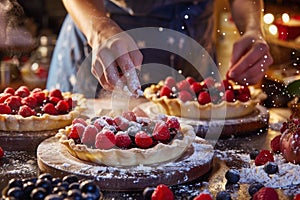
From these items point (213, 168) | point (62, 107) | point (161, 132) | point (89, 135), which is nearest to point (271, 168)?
point (213, 168)

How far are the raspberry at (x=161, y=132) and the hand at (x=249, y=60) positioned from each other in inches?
31.6

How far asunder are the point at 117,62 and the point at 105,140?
1.01 feet

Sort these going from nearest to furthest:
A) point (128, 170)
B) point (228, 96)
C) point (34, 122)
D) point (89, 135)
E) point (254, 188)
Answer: point (254, 188) < point (128, 170) < point (89, 135) < point (34, 122) < point (228, 96)

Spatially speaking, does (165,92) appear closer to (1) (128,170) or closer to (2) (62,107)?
(2) (62,107)

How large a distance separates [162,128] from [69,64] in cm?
177

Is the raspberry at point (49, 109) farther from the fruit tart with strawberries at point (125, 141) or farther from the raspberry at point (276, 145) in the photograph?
the raspberry at point (276, 145)

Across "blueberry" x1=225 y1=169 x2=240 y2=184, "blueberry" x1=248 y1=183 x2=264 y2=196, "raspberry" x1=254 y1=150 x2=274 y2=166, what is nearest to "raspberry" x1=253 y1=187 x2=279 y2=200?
"blueberry" x1=248 y1=183 x2=264 y2=196

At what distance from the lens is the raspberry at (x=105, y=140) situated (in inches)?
82.0

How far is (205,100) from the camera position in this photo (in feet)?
9.02

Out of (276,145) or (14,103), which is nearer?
(276,145)

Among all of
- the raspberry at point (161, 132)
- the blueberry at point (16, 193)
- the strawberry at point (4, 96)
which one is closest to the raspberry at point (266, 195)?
the raspberry at point (161, 132)

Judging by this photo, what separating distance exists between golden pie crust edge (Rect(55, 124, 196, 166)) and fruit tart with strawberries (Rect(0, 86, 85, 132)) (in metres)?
0.44

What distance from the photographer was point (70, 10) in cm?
275

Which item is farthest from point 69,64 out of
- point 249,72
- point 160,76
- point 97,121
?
point 97,121
